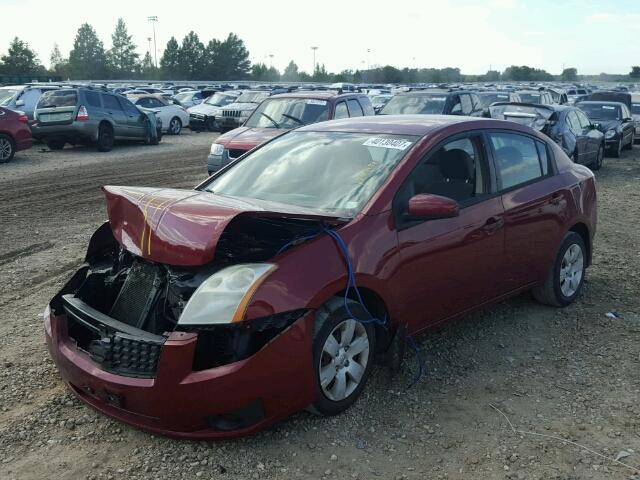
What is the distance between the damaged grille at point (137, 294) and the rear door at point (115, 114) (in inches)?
616

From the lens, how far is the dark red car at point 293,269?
11.3 ft

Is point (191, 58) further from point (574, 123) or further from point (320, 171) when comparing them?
point (320, 171)

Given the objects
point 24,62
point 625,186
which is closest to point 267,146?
point 625,186

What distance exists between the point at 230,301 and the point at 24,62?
103335 mm

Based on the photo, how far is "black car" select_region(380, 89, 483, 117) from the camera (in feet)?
51.6

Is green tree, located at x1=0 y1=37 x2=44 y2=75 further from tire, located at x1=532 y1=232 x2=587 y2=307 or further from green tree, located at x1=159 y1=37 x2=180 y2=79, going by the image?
tire, located at x1=532 y1=232 x2=587 y2=307

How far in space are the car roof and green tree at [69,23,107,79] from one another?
388 ft

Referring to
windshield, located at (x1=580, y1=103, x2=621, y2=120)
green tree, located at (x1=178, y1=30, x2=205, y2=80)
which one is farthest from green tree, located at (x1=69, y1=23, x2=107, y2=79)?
windshield, located at (x1=580, y1=103, x2=621, y2=120)

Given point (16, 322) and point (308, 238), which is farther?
point (16, 322)

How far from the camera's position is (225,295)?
11.4 feet

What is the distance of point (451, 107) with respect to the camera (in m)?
16.0

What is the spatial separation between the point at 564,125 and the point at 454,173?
10468mm

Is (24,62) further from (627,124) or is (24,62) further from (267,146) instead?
(267,146)

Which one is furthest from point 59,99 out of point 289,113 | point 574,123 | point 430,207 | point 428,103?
point 430,207
